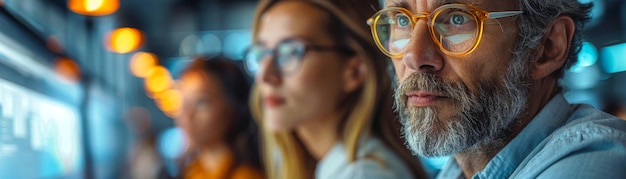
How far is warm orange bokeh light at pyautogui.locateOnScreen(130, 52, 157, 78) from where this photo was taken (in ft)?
34.3

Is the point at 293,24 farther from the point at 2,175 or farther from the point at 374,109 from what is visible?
Answer: the point at 2,175

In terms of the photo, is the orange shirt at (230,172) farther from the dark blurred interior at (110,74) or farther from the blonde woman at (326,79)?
the blonde woman at (326,79)

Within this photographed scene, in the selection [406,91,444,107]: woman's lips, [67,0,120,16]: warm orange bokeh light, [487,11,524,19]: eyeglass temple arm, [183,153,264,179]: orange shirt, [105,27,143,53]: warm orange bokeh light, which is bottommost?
[105,27,143,53]: warm orange bokeh light

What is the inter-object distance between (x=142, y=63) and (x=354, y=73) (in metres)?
8.84

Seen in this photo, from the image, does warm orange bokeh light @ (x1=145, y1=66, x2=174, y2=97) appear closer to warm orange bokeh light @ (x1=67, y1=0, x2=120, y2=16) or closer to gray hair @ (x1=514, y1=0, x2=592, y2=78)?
warm orange bokeh light @ (x1=67, y1=0, x2=120, y2=16)

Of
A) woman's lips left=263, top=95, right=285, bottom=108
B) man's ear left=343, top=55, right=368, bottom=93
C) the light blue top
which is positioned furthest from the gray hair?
woman's lips left=263, top=95, right=285, bottom=108

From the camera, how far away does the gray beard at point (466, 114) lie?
1.27 m

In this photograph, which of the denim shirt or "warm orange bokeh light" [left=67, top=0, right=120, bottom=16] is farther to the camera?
"warm orange bokeh light" [left=67, top=0, right=120, bottom=16]

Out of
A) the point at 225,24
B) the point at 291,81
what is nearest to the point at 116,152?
the point at 225,24

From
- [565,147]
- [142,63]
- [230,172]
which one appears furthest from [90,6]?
[142,63]

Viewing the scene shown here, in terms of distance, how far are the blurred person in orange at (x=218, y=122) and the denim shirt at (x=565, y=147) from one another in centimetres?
176

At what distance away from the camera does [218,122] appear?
2.99 m

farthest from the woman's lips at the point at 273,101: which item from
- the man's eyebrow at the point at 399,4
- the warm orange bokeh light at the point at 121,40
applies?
the warm orange bokeh light at the point at 121,40

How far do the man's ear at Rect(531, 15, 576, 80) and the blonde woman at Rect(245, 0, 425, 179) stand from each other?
673mm
